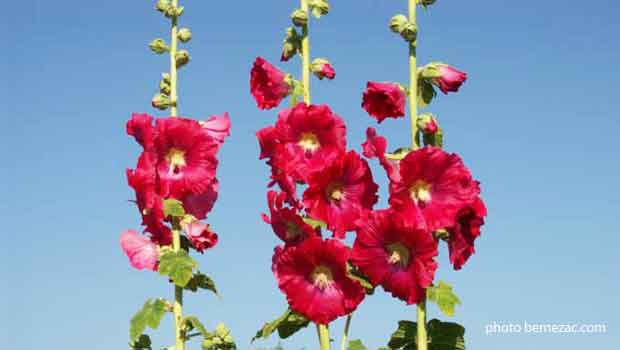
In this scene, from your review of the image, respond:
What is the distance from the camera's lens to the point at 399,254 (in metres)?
4.34

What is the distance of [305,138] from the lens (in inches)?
185

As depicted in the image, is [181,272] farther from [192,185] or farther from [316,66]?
[316,66]

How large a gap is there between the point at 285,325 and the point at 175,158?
1182 mm

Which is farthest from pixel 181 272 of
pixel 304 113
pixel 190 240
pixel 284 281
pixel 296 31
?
pixel 296 31

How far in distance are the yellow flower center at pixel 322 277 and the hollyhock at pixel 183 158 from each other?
3.45 feet

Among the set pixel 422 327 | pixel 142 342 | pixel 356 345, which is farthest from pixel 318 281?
pixel 142 342

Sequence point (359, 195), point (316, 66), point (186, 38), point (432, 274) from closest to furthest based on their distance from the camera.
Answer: point (432, 274) → point (359, 195) → point (316, 66) → point (186, 38)

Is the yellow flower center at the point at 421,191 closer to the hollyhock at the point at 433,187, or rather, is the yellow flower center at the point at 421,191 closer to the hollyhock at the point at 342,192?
the hollyhock at the point at 433,187

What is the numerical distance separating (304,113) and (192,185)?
97cm

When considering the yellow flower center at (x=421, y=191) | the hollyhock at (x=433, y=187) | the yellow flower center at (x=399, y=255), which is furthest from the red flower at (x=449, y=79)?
the yellow flower center at (x=399, y=255)

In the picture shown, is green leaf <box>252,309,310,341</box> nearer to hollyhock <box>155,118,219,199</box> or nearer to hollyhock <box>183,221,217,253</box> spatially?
hollyhock <box>183,221,217,253</box>

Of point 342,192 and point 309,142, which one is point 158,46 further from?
point 342,192

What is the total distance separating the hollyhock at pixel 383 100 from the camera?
14.4 ft

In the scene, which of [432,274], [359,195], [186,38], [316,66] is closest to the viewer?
[432,274]
